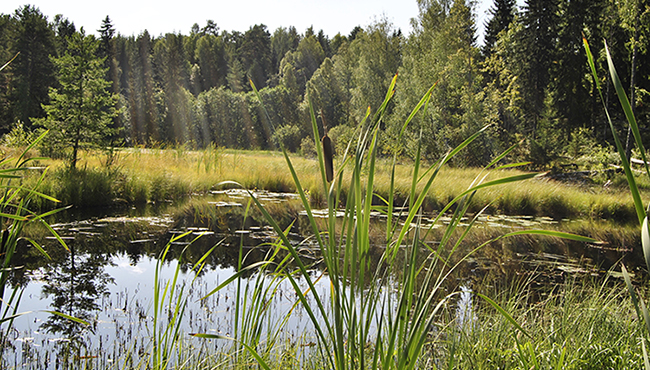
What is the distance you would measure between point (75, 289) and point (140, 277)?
2.10 feet

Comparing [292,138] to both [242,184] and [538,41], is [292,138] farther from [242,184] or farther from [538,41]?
[242,184]

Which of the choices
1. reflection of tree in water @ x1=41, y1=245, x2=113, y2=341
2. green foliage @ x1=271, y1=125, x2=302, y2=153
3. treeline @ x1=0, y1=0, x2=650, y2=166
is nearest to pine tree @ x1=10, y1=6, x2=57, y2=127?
treeline @ x1=0, y1=0, x2=650, y2=166

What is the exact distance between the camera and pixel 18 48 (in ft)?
91.5

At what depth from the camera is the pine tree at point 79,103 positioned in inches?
332

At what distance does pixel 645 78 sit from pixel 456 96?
797 centimetres

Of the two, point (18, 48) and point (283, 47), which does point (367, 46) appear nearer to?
point (18, 48)

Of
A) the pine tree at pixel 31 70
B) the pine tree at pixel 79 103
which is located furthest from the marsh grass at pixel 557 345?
the pine tree at pixel 31 70

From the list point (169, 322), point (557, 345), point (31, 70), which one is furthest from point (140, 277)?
point (31, 70)

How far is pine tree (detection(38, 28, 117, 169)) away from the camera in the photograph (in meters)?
8.42

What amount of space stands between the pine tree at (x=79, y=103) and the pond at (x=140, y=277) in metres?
1.78

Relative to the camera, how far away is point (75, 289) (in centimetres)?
383

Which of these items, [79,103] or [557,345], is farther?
[79,103]

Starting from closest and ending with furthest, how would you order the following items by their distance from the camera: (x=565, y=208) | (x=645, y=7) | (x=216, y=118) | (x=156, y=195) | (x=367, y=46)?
(x=156, y=195), (x=565, y=208), (x=645, y=7), (x=367, y=46), (x=216, y=118)

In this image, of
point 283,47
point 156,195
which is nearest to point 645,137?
point 156,195
